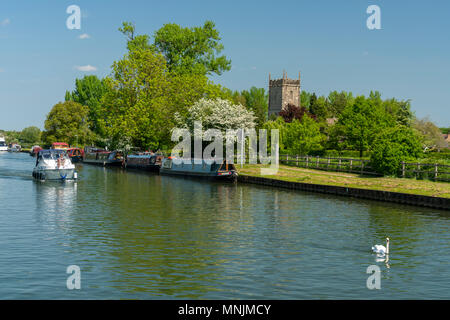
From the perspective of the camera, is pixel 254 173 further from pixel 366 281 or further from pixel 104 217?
pixel 366 281

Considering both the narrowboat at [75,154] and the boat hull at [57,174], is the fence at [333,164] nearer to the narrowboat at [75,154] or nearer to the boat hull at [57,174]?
the boat hull at [57,174]

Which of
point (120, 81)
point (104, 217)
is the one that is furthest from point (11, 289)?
point (120, 81)

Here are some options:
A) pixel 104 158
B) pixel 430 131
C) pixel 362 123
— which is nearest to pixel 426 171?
pixel 362 123

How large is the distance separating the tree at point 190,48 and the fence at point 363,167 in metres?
32.4

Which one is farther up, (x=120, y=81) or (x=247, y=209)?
(x=120, y=81)

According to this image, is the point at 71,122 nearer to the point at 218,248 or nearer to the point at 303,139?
the point at 303,139

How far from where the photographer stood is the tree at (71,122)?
135m

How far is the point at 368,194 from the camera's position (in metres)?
40.2

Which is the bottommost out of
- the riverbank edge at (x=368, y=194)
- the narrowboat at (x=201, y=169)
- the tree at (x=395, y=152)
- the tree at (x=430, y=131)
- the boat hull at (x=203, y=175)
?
the riverbank edge at (x=368, y=194)

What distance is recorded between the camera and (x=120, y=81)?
3462 inches

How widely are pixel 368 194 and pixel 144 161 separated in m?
46.8
